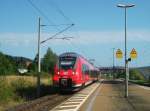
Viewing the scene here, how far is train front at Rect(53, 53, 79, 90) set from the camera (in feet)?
113

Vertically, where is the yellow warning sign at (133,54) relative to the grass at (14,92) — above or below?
above

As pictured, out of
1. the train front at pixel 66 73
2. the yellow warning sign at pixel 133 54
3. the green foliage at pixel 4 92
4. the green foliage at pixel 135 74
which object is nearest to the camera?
the green foliage at pixel 4 92

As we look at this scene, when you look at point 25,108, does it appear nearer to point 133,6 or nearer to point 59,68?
point 59,68

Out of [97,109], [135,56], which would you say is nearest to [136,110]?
[97,109]

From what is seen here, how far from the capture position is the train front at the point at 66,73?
3438 centimetres

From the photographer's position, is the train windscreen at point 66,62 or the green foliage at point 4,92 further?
the train windscreen at point 66,62

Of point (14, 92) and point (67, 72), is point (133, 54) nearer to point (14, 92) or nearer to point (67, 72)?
point (67, 72)

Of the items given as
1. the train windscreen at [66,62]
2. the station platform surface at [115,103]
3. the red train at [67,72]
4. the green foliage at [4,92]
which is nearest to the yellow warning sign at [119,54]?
the red train at [67,72]

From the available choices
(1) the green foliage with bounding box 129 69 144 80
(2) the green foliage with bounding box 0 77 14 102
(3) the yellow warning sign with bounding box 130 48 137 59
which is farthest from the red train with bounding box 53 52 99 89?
(1) the green foliage with bounding box 129 69 144 80

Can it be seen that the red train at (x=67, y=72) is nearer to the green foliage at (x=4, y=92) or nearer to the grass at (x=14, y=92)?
the grass at (x=14, y=92)

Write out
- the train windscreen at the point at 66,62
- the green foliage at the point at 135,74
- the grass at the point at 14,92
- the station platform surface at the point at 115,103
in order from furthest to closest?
1. the green foliage at the point at 135,74
2. the train windscreen at the point at 66,62
3. the grass at the point at 14,92
4. the station platform surface at the point at 115,103

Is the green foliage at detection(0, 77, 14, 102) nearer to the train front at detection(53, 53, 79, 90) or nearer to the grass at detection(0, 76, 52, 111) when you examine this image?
the grass at detection(0, 76, 52, 111)

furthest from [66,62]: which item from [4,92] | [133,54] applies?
[4,92]

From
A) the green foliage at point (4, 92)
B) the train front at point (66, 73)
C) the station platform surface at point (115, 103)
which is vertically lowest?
the station platform surface at point (115, 103)
